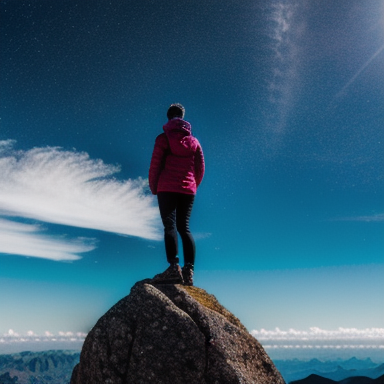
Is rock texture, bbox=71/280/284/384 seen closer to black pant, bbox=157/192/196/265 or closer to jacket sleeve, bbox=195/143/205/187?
black pant, bbox=157/192/196/265

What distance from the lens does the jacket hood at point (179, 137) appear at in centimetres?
1037

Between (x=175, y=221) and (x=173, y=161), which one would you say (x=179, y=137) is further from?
(x=175, y=221)

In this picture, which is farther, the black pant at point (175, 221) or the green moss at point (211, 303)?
the black pant at point (175, 221)

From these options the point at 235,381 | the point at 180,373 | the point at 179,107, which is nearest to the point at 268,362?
the point at 235,381

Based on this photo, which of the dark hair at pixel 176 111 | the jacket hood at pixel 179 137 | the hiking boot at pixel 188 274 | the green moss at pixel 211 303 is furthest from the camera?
the dark hair at pixel 176 111

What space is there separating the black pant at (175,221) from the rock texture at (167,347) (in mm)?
1358

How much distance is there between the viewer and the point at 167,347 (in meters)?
7.88

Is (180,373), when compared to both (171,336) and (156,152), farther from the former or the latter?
(156,152)

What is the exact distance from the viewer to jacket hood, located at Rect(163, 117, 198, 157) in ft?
34.0

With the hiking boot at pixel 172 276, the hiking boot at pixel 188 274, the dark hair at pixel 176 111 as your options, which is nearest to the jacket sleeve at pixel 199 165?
the dark hair at pixel 176 111

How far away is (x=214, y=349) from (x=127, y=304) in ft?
7.80

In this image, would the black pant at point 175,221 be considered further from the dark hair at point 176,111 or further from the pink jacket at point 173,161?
the dark hair at point 176,111

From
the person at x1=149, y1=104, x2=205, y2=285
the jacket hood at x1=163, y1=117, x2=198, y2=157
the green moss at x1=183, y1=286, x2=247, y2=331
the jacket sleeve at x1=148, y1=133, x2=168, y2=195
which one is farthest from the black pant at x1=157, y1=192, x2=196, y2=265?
the jacket hood at x1=163, y1=117, x2=198, y2=157

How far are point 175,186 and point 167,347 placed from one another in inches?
173
